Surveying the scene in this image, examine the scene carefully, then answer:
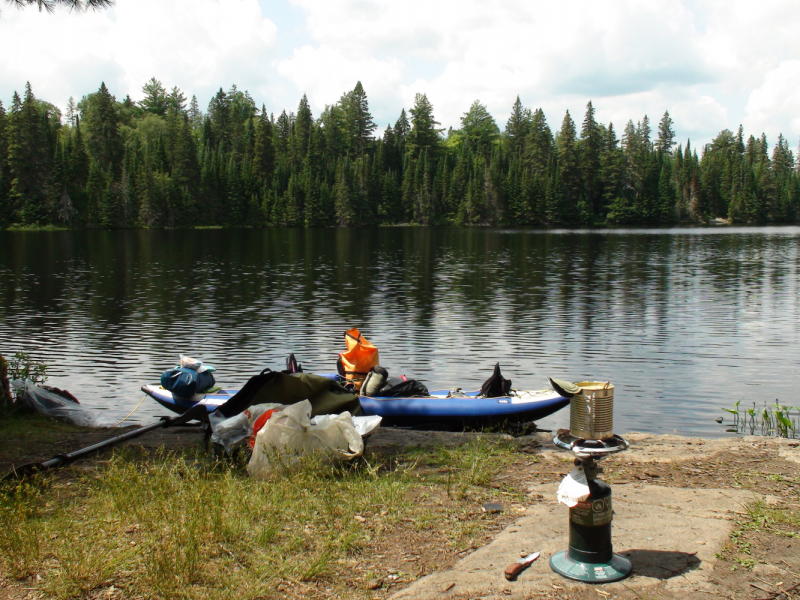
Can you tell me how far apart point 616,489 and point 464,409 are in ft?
13.1

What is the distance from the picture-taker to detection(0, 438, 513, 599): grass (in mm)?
4098

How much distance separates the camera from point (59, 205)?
8431 centimetres

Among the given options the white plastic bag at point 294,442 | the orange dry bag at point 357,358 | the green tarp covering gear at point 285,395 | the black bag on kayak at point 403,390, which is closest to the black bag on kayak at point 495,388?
the black bag on kayak at point 403,390

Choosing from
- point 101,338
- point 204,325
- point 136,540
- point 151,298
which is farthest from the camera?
point 151,298

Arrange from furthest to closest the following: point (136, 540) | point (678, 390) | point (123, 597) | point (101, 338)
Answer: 1. point (101, 338)
2. point (678, 390)
3. point (136, 540)
4. point (123, 597)

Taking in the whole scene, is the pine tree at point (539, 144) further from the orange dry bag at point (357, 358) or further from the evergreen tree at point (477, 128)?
the orange dry bag at point (357, 358)

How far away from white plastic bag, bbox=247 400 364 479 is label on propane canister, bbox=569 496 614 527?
2741mm

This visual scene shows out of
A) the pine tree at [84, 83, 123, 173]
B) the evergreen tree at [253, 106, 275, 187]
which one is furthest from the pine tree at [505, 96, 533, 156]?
the pine tree at [84, 83, 123, 173]

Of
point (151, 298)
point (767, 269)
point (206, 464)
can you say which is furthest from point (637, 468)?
point (767, 269)

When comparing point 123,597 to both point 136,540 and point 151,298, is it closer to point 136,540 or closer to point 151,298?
point 136,540

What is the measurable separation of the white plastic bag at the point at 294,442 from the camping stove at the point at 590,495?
270 cm

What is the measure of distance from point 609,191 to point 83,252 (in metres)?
86.6

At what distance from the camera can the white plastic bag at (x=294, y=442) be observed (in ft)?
20.2

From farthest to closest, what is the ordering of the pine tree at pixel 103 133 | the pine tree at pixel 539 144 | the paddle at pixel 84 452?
1. the pine tree at pixel 539 144
2. the pine tree at pixel 103 133
3. the paddle at pixel 84 452
